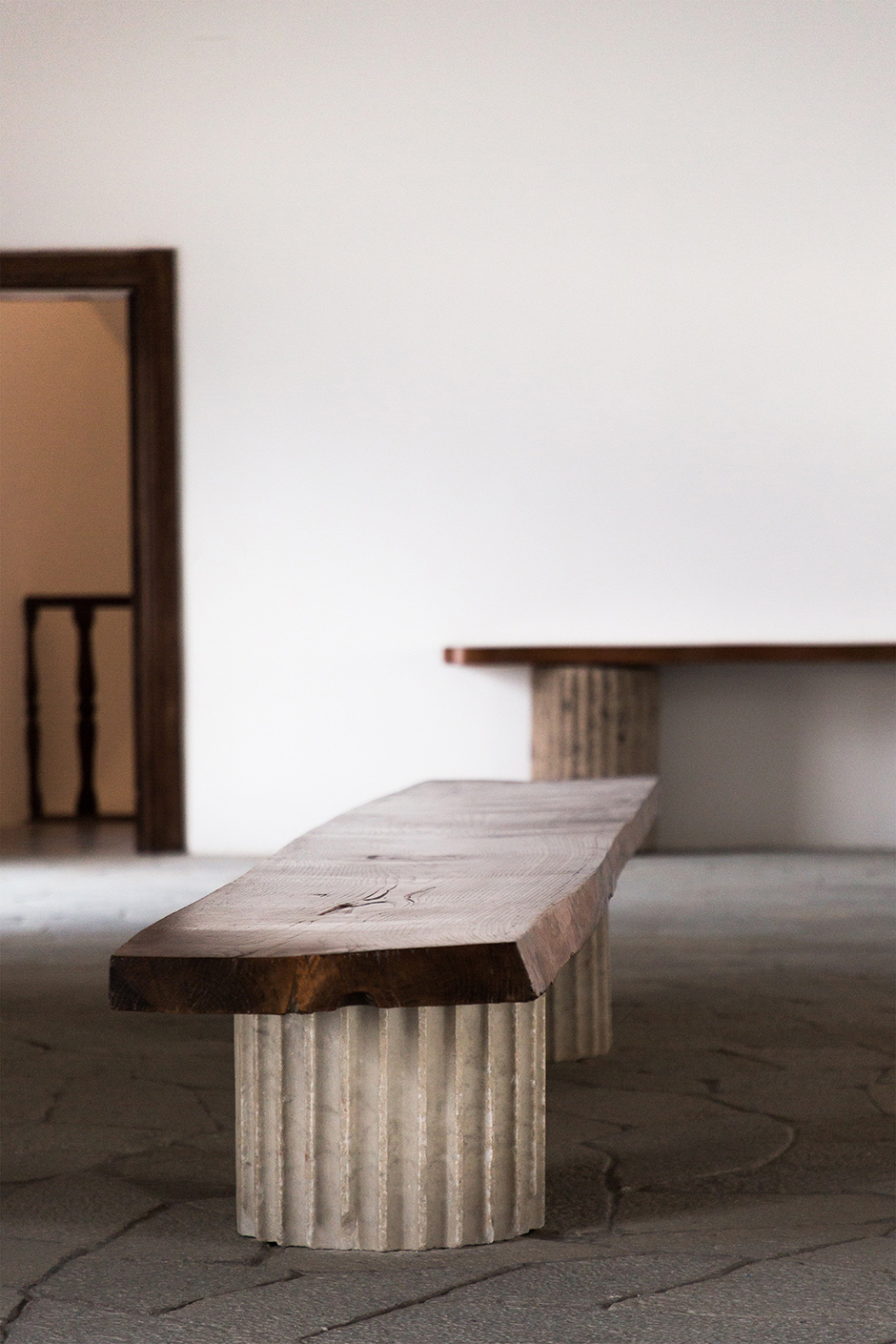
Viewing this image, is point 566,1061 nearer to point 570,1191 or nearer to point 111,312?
point 570,1191

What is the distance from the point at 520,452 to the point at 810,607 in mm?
1063

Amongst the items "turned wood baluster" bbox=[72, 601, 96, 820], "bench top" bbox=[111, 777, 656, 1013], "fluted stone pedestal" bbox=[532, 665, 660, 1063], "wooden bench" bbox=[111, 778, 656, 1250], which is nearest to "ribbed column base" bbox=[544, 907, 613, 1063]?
"bench top" bbox=[111, 777, 656, 1013]

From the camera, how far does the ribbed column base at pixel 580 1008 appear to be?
2234 millimetres

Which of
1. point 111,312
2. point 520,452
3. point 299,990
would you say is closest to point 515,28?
point 520,452

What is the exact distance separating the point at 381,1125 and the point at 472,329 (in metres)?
3.69

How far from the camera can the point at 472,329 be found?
4.79 meters

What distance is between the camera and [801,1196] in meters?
1.67

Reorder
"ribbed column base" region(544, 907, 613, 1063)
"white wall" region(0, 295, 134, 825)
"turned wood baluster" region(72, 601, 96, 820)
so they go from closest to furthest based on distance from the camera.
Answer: "ribbed column base" region(544, 907, 613, 1063)
"white wall" region(0, 295, 134, 825)
"turned wood baluster" region(72, 601, 96, 820)

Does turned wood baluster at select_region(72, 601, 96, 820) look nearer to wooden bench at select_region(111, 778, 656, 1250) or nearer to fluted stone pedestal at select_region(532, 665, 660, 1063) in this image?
fluted stone pedestal at select_region(532, 665, 660, 1063)

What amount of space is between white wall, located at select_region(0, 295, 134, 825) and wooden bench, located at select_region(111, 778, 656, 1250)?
15.9 ft

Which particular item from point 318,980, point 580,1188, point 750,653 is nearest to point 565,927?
point 318,980

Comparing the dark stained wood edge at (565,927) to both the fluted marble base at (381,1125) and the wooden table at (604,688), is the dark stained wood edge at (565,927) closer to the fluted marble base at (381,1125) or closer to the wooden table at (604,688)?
the fluted marble base at (381,1125)

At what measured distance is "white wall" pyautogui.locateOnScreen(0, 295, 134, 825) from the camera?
20.6 ft

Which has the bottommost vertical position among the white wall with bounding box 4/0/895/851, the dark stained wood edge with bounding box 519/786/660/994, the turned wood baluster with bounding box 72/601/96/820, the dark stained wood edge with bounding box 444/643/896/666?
the turned wood baluster with bounding box 72/601/96/820
